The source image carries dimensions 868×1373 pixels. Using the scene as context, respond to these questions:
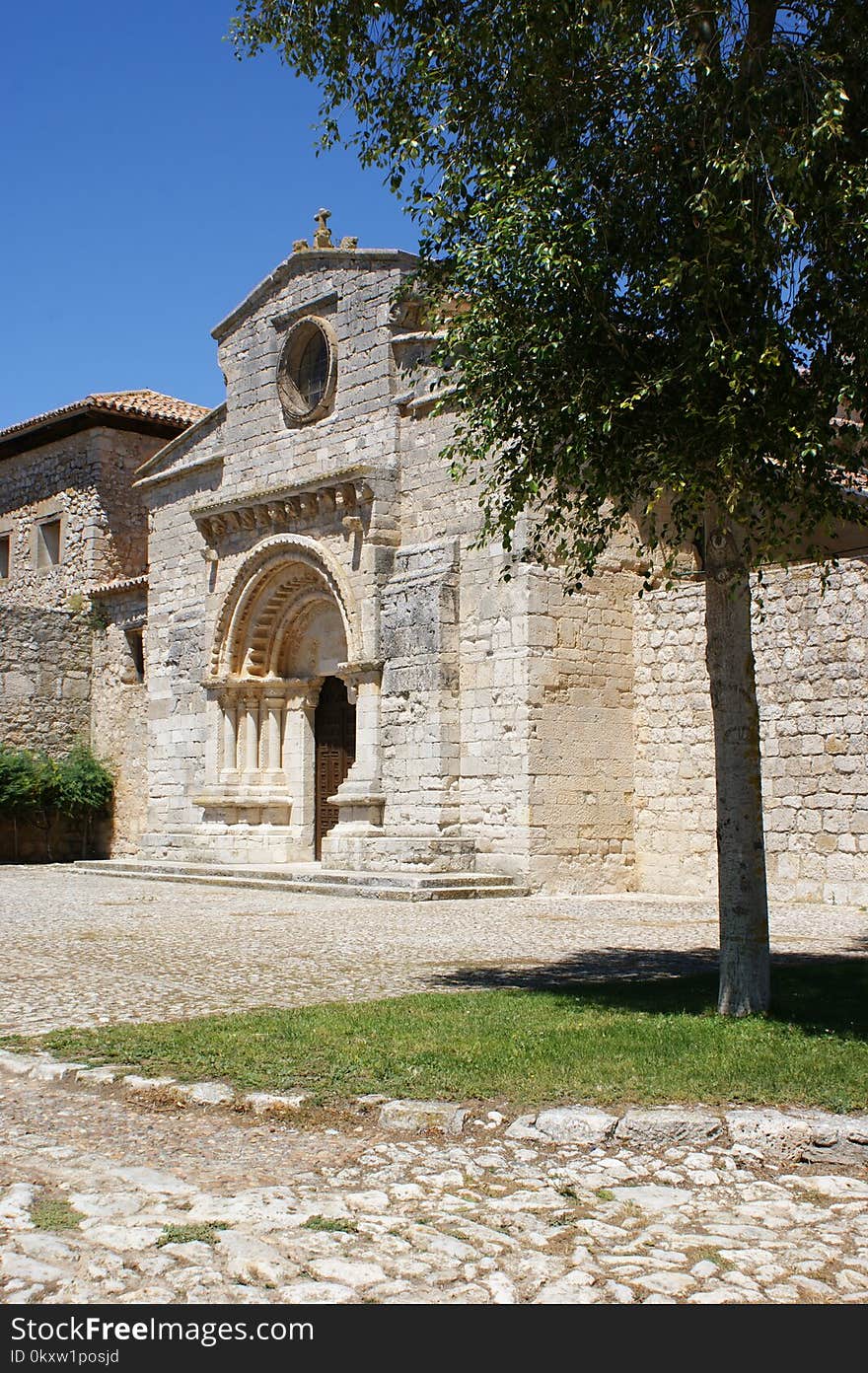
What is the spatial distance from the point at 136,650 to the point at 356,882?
1145 centimetres

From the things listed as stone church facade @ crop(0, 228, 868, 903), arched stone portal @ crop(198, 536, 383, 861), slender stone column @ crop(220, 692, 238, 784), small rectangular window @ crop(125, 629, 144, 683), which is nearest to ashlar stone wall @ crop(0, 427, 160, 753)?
small rectangular window @ crop(125, 629, 144, 683)

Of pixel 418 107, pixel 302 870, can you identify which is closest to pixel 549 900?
pixel 302 870

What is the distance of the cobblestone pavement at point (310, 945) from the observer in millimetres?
7715

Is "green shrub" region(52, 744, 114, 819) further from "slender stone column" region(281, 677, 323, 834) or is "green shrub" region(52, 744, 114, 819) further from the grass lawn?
the grass lawn

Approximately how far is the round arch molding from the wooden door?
105 cm

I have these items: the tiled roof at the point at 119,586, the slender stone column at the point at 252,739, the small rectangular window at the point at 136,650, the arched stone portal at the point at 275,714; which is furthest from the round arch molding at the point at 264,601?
the small rectangular window at the point at 136,650

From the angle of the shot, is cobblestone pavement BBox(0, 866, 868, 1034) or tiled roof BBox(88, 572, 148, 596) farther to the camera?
tiled roof BBox(88, 572, 148, 596)

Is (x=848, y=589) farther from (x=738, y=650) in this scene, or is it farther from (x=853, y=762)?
(x=738, y=650)

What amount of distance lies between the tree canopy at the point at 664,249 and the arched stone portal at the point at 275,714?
12278 mm

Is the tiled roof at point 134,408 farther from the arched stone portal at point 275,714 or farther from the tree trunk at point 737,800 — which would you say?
the tree trunk at point 737,800

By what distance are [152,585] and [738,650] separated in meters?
17.1

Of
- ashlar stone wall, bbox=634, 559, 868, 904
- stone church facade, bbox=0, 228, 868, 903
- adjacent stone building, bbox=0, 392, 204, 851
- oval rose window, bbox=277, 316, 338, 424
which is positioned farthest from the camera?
adjacent stone building, bbox=0, 392, 204, 851

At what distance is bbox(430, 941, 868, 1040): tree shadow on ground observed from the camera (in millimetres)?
6629

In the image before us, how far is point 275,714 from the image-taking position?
65.7 ft
